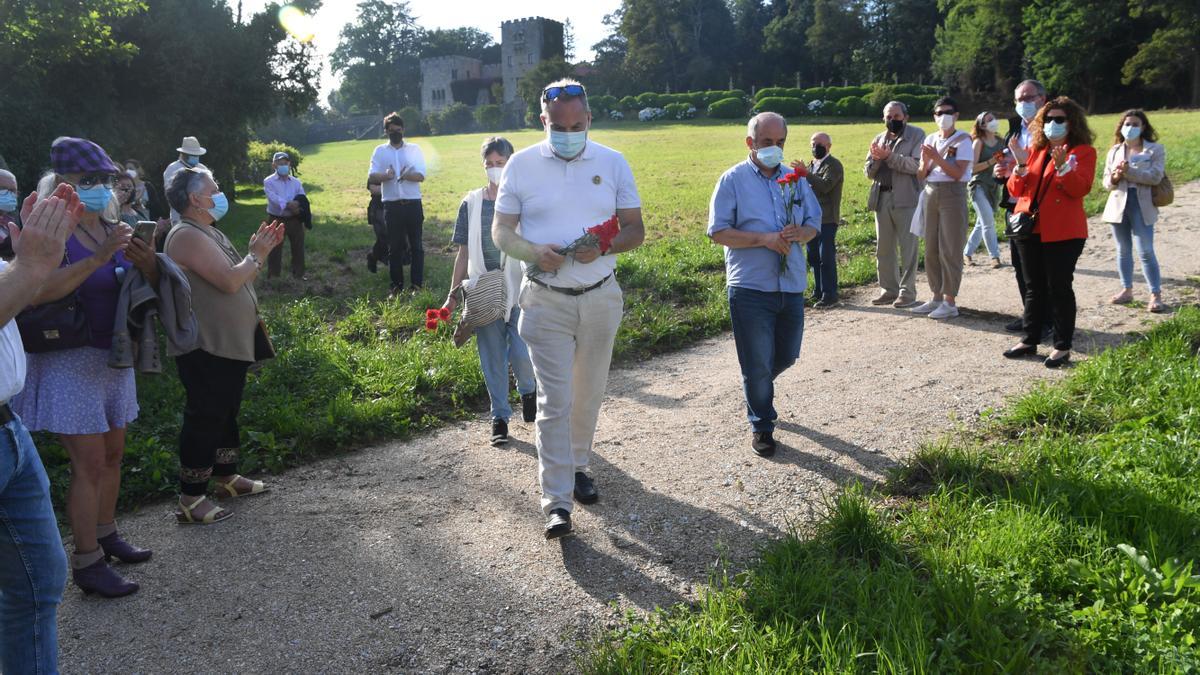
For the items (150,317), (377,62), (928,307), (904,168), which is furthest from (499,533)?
(377,62)

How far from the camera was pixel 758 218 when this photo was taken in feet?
17.5

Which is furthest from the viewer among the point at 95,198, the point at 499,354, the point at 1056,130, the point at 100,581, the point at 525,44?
the point at 525,44

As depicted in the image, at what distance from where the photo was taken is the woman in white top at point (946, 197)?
26.6ft

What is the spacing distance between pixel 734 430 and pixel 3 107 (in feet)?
51.5

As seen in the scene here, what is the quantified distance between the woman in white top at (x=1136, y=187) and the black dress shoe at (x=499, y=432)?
644cm

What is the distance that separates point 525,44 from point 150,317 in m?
93.4

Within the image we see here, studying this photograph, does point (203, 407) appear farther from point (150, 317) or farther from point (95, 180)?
point (95, 180)

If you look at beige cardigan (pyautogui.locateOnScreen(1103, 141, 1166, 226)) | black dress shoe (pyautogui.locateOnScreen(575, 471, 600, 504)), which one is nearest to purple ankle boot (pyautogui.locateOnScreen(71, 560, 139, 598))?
black dress shoe (pyautogui.locateOnScreen(575, 471, 600, 504))

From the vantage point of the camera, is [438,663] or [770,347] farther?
[770,347]

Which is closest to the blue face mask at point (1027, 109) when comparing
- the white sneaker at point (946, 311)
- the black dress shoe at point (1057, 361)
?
the white sneaker at point (946, 311)

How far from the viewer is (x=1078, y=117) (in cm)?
650

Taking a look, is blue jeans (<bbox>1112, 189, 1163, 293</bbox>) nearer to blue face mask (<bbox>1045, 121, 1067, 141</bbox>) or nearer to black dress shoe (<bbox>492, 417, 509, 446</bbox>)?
blue face mask (<bbox>1045, 121, 1067, 141</bbox>)

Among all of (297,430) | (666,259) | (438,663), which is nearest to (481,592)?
(438,663)

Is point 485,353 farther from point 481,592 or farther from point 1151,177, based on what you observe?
point 1151,177
